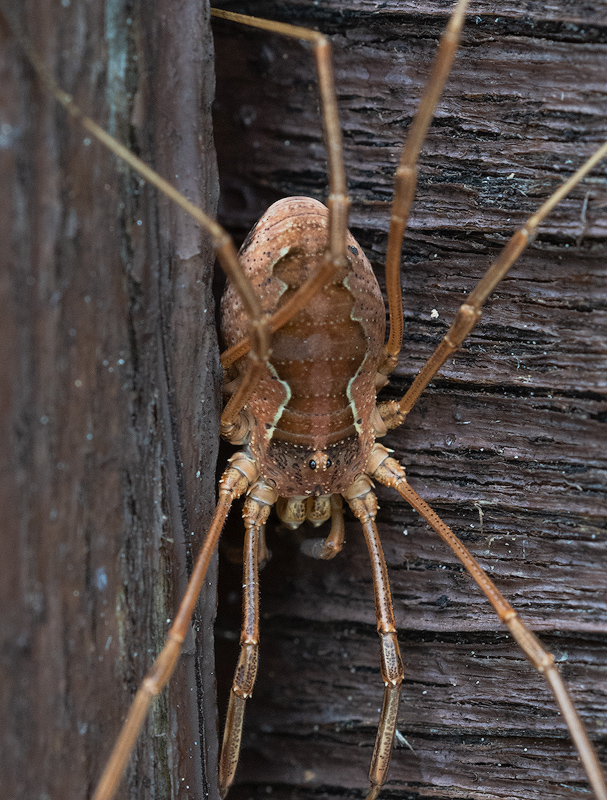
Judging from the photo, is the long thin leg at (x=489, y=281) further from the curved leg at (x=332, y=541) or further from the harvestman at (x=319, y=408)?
the curved leg at (x=332, y=541)

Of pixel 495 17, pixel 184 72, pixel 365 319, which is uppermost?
pixel 495 17

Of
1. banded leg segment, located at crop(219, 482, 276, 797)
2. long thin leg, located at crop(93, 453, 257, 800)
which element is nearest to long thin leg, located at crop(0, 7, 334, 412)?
long thin leg, located at crop(93, 453, 257, 800)

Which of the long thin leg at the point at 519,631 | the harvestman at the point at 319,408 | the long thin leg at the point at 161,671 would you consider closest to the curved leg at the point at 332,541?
the harvestman at the point at 319,408

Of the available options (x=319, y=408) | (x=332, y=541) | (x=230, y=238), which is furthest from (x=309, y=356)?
(x=332, y=541)

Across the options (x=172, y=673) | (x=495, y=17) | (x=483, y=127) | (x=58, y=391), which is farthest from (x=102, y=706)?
(x=495, y=17)

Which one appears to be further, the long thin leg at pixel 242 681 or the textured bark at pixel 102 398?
the long thin leg at pixel 242 681

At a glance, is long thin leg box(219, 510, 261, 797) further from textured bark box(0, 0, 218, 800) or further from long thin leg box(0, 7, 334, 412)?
long thin leg box(0, 7, 334, 412)

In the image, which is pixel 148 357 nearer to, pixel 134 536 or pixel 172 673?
pixel 134 536
